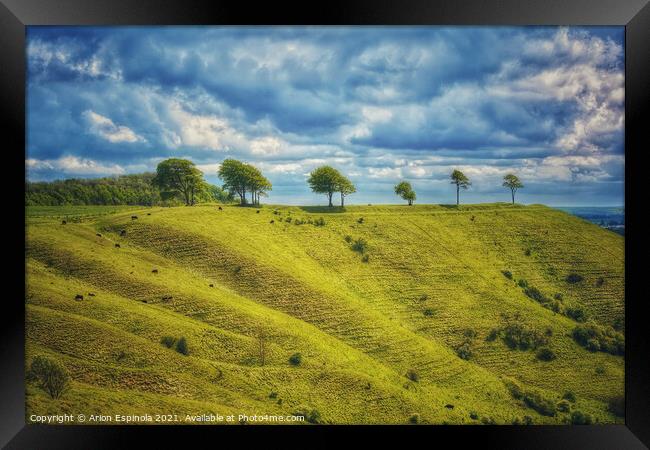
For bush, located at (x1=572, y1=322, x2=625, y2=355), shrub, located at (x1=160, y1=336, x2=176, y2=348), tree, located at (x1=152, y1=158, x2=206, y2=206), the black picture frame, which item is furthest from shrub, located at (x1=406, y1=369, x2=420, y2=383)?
tree, located at (x1=152, y1=158, x2=206, y2=206)

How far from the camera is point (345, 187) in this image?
16422 mm

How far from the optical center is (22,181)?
12125 mm

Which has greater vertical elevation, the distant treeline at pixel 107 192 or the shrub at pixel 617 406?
the distant treeline at pixel 107 192

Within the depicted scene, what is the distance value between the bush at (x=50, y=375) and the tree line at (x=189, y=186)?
18.7 feet

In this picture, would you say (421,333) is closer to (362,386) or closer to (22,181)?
(362,386)

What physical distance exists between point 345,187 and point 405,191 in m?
2.49

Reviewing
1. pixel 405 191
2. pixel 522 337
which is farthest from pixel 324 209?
pixel 522 337

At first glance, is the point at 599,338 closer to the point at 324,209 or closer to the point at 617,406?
the point at 617,406

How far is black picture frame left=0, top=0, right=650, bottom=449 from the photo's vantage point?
11.4 m

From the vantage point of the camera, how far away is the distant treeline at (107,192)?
14328mm

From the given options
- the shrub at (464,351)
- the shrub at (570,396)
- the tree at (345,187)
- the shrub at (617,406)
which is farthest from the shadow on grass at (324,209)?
the shrub at (617,406)

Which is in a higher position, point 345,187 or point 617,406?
point 345,187

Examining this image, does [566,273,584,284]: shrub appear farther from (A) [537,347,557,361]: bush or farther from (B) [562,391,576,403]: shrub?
(B) [562,391,576,403]: shrub

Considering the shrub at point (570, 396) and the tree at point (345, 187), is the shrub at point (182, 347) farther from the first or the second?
the shrub at point (570, 396)
